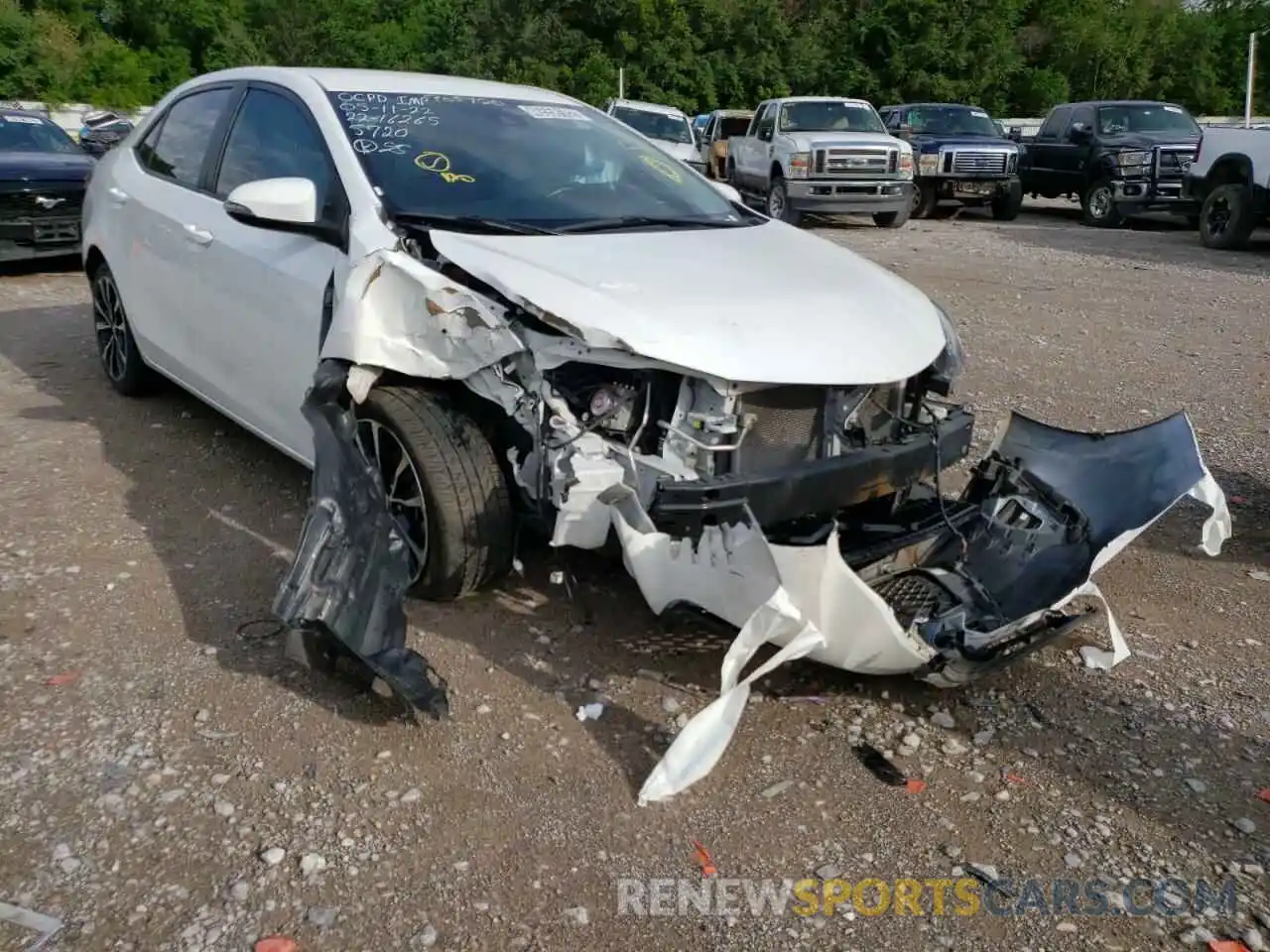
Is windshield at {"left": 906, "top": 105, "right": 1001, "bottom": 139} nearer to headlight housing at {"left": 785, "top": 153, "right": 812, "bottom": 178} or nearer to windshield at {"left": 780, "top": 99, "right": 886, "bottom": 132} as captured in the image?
windshield at {"left": 780, "top": 99, "right": 886, "bottom": 132}

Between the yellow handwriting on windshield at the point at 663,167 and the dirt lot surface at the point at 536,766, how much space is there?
1.79 meters

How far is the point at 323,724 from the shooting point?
3.29 m

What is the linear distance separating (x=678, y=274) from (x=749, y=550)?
1.08 metres

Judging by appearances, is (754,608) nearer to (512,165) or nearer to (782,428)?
(782,428)

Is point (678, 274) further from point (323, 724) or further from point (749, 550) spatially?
point (323, 724)

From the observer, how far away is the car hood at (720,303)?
3291 millimetres

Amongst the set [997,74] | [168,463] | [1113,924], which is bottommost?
[1113,924]

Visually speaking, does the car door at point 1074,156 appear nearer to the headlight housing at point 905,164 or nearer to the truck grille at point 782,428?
the headlight housing at point 905,164

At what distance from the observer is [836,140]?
52.8ft

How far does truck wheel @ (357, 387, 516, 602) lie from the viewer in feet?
12.0

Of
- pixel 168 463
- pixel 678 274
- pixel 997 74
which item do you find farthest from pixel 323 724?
pixel 997 74

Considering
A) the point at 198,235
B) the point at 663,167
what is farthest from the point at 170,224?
the point at 663,167

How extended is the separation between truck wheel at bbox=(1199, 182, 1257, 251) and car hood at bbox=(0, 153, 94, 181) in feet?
41.6

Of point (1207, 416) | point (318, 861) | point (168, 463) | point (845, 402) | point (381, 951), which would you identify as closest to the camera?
point (381, 951)
